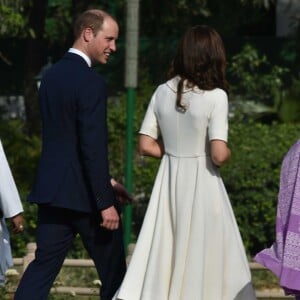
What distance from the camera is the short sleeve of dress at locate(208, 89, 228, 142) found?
6.29 meters

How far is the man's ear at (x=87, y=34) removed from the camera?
21.1 feet

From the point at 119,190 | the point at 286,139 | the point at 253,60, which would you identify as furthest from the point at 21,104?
the point at 119,190

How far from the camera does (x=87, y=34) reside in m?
6.45

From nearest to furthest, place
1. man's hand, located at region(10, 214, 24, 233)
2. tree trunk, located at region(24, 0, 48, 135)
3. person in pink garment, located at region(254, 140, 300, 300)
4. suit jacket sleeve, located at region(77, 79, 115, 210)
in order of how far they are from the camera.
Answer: person in pink garment, located at region(254, 140, 300, 300) → suit jacket sleeve, located at region(77, 79, 115, 210) → man's hand, located at region(10, 214, 24, 233) → tree trunk, located at region(24, 0, 48, 135)

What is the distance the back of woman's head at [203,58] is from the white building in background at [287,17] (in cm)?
1132

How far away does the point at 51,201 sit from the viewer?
6.37 meters

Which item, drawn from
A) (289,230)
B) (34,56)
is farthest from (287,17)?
(289,230)

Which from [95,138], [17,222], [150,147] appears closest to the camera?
[95,138]

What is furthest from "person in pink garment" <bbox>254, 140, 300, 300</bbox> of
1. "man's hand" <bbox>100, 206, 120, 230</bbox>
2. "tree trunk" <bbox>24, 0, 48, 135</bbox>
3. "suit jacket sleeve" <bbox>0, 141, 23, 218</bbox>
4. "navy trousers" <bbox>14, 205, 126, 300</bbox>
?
"tree trunk" <bbox>24, 0, 48, 135</bbox>

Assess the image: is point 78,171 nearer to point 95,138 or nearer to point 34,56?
point 95,138

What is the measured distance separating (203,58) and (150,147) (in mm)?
608

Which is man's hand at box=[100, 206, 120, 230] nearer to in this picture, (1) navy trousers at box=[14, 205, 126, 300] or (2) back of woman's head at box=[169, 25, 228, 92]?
(1) navy trousers at box=[14, 205, 126, 300]

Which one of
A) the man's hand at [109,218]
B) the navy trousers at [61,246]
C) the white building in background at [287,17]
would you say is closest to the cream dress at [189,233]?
the navy trousers at [61,246]

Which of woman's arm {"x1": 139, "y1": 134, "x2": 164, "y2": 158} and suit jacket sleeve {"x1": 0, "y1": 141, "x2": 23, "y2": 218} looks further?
woman's arm {"x1": 139, "y1": 134, "x2": 164, "y2": 158}
